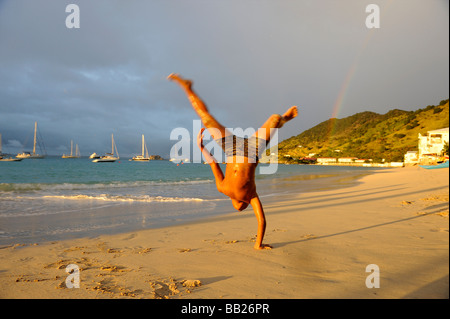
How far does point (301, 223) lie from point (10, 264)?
715cm

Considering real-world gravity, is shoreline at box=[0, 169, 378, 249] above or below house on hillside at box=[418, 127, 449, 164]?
below

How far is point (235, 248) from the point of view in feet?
19.1

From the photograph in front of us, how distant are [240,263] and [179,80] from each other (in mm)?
3143

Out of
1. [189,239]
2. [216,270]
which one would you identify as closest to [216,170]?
[216,270]

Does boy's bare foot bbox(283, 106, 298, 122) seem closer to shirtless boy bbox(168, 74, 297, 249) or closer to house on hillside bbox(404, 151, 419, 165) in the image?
shirtless boy bbox(168, 74, 297, 249)

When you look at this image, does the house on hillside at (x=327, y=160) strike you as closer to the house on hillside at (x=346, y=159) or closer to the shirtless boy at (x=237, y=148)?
the house on hillside at (x=346, y=159)

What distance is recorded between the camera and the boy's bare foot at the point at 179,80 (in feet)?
12.7

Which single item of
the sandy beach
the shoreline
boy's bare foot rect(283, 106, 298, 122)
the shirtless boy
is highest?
boy's bare foot rect(283, 106, 298, 122)

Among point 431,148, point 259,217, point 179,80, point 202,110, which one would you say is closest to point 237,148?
point 202,110

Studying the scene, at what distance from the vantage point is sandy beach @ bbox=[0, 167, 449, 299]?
364 centimetres

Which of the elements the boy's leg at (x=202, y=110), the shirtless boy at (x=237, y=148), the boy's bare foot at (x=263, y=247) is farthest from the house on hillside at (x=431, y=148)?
the boy's leg at (x=202, y=110)

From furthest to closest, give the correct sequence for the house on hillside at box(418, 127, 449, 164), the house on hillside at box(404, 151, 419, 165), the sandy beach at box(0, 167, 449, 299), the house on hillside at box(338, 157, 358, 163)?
the house on hillside at box(338, 157, 358, 163) < the house on hillside at box(404, 151, 419, 165) < the house on hillside at box(418, 127, 449, 164) < the sandy beach at box(0, 167, 449, 299)

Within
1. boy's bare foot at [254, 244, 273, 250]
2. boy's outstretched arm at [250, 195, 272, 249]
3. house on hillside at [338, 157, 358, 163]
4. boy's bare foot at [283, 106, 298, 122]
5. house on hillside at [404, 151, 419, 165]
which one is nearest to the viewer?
boy's bare foot at [283, 106, 298, 122]

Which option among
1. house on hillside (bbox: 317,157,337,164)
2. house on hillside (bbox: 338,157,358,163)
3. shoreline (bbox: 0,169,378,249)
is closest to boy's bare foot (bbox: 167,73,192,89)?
shoreline (bbox: 0,169,378,249)
